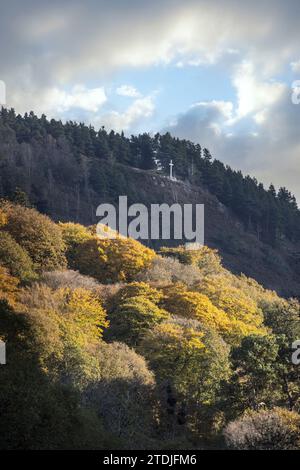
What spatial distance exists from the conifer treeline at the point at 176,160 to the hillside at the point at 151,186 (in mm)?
264

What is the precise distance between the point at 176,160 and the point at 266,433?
122513mm

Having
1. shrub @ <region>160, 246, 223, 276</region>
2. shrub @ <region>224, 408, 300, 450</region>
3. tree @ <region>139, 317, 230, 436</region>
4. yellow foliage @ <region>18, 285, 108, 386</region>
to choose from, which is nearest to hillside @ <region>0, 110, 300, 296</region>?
shrub @ <region>160, 246, 223, 276</region>

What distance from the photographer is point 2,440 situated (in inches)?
975

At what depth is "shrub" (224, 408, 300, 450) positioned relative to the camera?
30188mm

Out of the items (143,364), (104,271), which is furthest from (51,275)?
(143,364)

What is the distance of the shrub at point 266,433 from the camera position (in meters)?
30.2

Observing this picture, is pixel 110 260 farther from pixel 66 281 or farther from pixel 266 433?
pixel 266 433

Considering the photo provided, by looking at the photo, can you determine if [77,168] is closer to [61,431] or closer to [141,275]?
[141,275]

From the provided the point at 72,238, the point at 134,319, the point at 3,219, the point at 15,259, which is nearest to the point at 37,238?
the point at 3,219

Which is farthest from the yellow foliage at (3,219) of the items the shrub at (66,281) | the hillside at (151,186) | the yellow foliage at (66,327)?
the hillside at (151,186)

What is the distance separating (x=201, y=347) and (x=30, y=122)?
115 meters

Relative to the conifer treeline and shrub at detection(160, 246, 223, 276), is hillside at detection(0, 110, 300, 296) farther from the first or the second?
shrub at detection(160, 246, 223, 276)

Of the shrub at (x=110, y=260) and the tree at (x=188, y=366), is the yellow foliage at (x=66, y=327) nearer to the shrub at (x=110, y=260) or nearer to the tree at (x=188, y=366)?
the tree at (x=188, y=366)

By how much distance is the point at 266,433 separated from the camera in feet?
100
